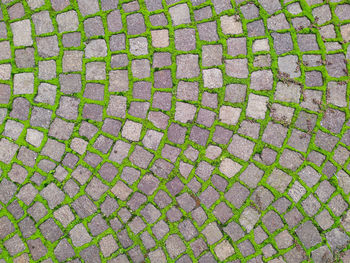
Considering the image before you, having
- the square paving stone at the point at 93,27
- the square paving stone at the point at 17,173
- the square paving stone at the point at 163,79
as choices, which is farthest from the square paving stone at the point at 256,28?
the square paving stone at the point at 17,173

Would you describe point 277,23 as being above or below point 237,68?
above

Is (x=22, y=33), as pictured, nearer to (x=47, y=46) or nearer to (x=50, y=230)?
(x=47, y=46)

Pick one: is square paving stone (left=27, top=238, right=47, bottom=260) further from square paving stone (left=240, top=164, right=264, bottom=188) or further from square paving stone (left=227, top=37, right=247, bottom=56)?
square paving stone (left=227, top=37, right=247, bottom=56)

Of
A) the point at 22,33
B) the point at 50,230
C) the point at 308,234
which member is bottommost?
the point at 308,234

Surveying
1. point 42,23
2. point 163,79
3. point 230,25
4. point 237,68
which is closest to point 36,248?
point 163,79

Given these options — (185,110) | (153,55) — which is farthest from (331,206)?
(153,55)

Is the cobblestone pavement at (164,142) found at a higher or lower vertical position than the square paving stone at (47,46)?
lower

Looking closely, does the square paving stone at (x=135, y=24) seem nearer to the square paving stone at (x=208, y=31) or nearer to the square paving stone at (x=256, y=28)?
the square paving stone at (x=208, y=31)

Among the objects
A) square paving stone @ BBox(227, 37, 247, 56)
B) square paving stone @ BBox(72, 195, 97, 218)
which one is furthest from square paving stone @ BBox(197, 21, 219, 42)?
square paving stone @ BBox(72, 195, 97, 218)

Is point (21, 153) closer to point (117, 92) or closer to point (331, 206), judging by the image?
point (117, 92)
